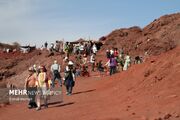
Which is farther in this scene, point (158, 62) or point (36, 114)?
point (158, 62)

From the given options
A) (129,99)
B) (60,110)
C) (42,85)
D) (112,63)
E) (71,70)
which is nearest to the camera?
(129,99)

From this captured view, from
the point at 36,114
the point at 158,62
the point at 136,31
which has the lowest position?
the point at 36,114

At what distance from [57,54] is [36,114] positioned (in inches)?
1048

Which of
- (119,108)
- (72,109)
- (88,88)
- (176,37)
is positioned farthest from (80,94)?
(176,37)

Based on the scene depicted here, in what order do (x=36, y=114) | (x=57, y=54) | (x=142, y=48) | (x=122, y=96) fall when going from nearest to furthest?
(x=36, y=114) < (x=122, y=96) < (x=57, y=54) < (x=142, y=48)

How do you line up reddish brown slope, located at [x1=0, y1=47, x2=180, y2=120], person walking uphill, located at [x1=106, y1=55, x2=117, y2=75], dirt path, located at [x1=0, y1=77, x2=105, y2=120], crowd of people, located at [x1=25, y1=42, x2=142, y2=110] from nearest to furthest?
1. reddish brown slope, located at [x1=0, y1=47, x2=180, y2=120]
2. dirt path, located at [x1=0, y1=77, x2=105, y2=120]
3. crowd of people, located at [x1=25, y1=42, x2=142, y2=110]
4. person walking uphill, located at [x1=106, y1=55, x2=117, y2=75]

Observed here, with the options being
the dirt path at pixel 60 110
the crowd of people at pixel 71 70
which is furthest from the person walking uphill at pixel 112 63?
the dirt path at pixel 60 110

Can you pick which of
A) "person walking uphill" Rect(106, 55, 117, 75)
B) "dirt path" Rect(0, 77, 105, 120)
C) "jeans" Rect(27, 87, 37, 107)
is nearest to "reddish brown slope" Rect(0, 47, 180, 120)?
"dirt path" Rect(0, 77, 105, 120)

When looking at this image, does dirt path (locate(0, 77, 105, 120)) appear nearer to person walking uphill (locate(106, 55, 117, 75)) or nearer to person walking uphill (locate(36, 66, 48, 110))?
person walking uphill (locate(36, 66, 48, 110))

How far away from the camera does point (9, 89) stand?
2192 cm

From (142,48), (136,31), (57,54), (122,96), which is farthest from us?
(136,31)

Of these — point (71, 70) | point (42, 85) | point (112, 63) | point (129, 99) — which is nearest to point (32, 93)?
point (42, 85)

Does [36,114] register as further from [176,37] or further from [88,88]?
[176,37]

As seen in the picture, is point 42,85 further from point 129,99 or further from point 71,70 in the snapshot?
point 71,70
